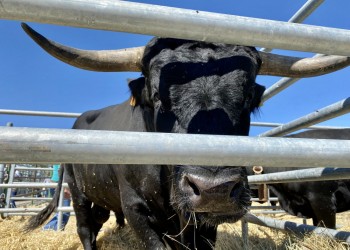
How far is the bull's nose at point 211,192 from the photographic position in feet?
5.31

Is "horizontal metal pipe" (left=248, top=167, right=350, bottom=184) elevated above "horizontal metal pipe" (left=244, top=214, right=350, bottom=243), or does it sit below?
above

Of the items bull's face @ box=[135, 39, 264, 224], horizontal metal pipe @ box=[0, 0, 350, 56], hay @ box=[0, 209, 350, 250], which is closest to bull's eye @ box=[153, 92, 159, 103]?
bull's face @ box=[135, 39, 264, 224]

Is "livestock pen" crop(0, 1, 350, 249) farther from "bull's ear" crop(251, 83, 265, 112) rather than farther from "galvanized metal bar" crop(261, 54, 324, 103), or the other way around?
"galvanized metal bar" crop(261, 54, 324, 103)

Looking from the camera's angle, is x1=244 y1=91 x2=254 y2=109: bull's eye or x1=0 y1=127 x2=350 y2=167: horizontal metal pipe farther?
x1=244 y1=91 x2=254 y2=109: bull's eye

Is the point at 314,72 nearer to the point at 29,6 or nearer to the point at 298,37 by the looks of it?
the point at 298,37

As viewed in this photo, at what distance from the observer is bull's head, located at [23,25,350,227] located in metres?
1.73

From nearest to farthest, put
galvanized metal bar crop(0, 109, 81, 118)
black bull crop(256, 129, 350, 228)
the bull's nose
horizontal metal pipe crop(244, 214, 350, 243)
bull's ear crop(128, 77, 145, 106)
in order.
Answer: the bull's nose, horizontal metal pipe crop(244, 214, 350, 243), bull's ear crop(128, 77, 145, 106), black bull crop(256, 129, 350, 228), galvanized metal bar crop(0, 109, 81, 118)

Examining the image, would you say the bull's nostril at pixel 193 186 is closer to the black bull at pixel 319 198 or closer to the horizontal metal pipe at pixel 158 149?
the horizontal metal pipe at pixel 158 149

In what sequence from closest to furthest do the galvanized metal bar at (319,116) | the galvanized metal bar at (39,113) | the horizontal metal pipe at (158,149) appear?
the horizontal metal pipe at (158,149) < the galvanized metal bar at (319,116) < the galvanized metal bar at (39,113)

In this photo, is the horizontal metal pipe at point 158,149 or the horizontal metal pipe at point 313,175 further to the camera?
the horizontal metal pipe at point 313,175

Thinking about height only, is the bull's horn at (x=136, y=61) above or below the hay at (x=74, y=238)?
above

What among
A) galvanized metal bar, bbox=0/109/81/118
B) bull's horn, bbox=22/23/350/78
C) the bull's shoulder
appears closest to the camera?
bull's horn, bbox=22/23/350/78

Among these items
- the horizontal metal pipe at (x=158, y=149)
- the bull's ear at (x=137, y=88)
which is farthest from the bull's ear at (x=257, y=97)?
the horizontal metal pipe at (x=158, y=149)

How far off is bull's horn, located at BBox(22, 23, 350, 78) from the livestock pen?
124cm
